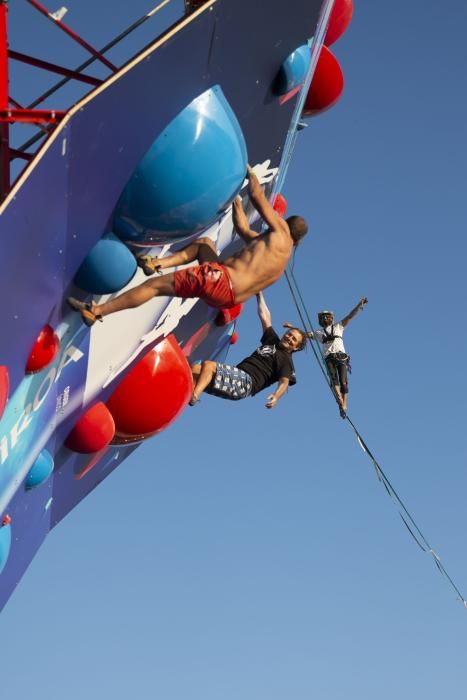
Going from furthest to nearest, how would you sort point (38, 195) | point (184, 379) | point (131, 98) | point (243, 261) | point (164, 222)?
point (184, 379), point (243, 261), point (164, 222), point (131, 98), point (38, 195)

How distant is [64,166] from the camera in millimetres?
7336

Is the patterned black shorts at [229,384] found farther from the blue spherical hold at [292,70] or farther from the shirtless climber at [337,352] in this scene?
the shirtless climber at [337,352]

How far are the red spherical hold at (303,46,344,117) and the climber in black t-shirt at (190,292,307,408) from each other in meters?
1.98

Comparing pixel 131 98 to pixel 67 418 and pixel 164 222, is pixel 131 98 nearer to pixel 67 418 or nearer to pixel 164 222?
pixel 164 222

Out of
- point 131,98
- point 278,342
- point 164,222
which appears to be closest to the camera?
point 131,98

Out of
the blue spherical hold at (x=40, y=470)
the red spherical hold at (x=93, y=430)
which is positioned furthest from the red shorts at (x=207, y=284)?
the blue spherical hold at (x=40, y=470)

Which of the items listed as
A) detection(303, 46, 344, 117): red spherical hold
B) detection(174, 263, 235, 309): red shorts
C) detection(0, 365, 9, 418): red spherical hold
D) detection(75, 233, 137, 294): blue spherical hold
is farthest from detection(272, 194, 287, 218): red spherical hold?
detection(0, 365, 9, 418): red spherical hold

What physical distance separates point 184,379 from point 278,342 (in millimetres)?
1642

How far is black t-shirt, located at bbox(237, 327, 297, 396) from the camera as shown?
11453mm

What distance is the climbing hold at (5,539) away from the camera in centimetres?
941

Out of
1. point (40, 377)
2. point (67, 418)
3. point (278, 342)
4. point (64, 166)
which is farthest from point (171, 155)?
point (278, 342)

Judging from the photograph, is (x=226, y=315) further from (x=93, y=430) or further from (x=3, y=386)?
(x=3, y=386)

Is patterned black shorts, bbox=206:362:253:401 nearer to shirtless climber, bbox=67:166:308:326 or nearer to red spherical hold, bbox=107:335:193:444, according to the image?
red spherical hold, bbox=107:335:193:444

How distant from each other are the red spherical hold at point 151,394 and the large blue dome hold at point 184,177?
193 centimetres
